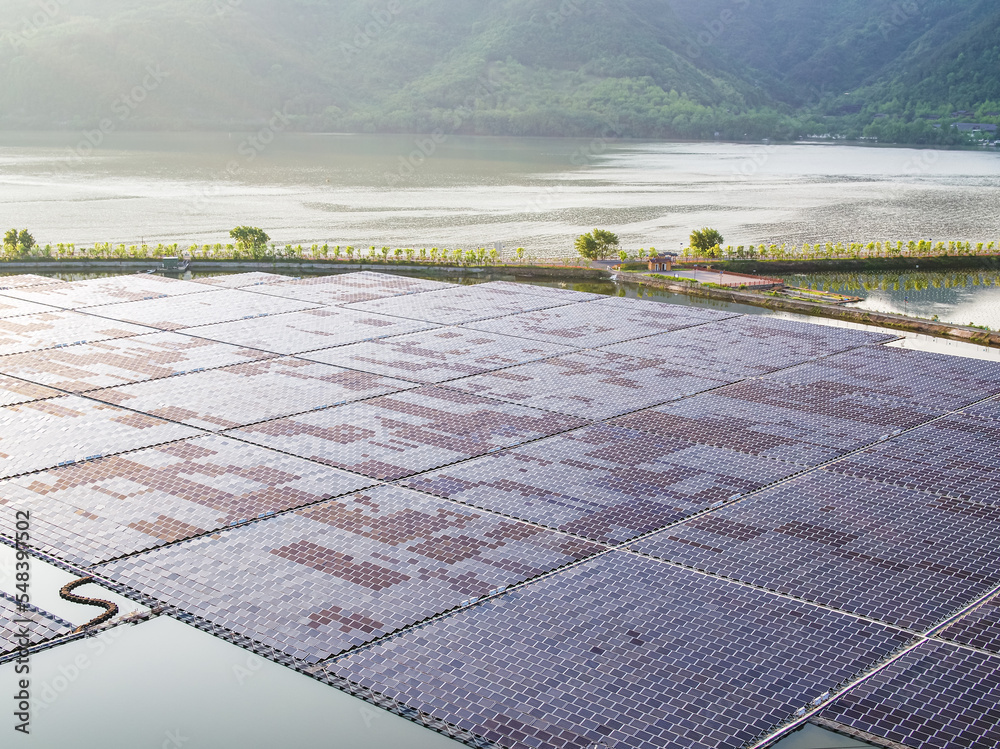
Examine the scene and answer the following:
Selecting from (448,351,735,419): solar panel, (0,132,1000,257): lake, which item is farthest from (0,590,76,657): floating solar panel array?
(0,132,1000,257): lake

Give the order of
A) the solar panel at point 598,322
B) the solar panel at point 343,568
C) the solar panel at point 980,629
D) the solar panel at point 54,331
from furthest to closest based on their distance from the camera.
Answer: the solar panel at point 598,322, the solar panel at point 54,331, the solar panel at point 343,568, the solar panel at point 980,629

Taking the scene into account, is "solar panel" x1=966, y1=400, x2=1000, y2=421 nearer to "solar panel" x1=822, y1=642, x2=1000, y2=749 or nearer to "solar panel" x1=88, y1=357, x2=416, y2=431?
"solar panel" x1=822, y1=642, x2=1000, y2=749

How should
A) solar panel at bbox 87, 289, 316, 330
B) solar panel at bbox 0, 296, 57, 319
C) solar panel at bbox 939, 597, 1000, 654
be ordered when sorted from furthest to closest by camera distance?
1. solar panel at bbox 0, 296, 57, 319
2. solar panel at bbox 87, 289, 316, 330
3. solar panel at bbox 939, 597, 1000, 654

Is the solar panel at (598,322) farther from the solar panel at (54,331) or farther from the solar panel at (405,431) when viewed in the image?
the solar panel at (54,331)

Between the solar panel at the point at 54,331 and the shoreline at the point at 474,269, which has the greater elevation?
the shoreline at the point at 474,269

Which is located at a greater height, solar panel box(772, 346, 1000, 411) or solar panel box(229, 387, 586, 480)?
solar panel box(772, 346, 1000, 411)

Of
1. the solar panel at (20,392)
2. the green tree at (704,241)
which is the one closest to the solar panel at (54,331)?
the solar panel at (20,392)

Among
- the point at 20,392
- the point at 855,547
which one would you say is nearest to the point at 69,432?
the point at 20,392
